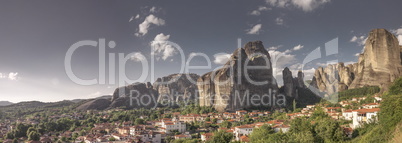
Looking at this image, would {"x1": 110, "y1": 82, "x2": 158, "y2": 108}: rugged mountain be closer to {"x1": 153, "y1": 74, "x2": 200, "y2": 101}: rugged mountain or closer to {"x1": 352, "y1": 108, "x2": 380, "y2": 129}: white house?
{"x1": 153, "y1": 74, "x2": 200, "y2": 101}: rugged mountain

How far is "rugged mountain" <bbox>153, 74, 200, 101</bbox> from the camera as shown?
150 meters

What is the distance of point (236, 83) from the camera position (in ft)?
281

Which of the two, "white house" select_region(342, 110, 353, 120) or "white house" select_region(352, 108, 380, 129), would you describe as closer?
"white house" select_region(352, 108, 380, 129)

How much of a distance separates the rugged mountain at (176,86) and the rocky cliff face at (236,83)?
2272 inches

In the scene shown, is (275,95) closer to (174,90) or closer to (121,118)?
(121,118)

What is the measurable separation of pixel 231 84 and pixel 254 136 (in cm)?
4650

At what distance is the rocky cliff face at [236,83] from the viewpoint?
8344 centimetres

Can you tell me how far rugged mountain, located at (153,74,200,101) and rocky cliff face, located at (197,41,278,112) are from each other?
2272 inches

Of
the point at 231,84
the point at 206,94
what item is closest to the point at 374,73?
the point at 231,84

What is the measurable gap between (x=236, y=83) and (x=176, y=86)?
3206 inches

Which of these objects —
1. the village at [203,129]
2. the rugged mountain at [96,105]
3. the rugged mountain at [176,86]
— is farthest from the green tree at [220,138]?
the rugged mountain at [176,86]

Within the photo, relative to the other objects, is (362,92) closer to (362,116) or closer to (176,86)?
(362,116)

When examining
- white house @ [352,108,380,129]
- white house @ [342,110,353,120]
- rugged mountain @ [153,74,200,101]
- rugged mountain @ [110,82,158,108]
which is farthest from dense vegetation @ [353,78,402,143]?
rugged mountain @ [153,74,200,101]

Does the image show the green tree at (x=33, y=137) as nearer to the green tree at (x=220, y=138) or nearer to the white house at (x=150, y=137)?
the white house at (x=150, y=137)
